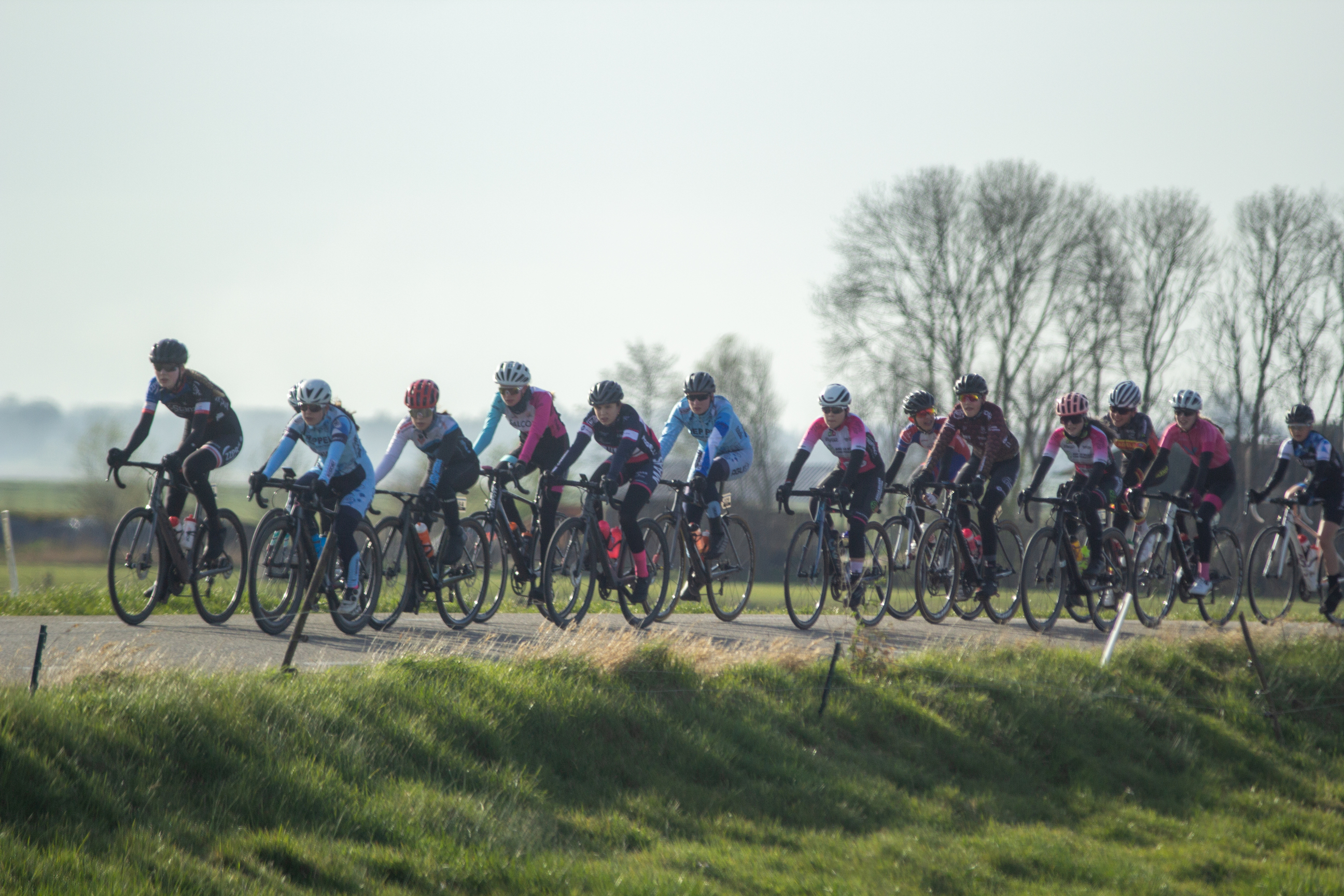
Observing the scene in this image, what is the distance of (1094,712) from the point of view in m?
10.7

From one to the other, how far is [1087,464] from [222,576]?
8.78m

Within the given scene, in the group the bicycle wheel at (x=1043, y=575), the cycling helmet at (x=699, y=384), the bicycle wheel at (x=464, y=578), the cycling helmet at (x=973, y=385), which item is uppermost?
the cycling helmet at (x=973, y=385)

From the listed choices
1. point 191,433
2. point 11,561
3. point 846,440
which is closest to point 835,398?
point 846,440

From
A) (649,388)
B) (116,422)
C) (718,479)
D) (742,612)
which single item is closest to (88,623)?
(718,479)

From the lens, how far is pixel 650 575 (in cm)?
1166

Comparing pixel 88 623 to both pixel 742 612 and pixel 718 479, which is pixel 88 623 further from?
pixel 742 612

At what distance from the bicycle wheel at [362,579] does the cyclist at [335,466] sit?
1.5 inches

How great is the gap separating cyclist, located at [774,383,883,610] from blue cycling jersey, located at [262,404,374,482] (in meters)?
4.20

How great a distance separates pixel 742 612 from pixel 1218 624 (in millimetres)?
5631

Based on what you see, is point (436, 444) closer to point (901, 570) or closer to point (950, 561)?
point (901, 570)

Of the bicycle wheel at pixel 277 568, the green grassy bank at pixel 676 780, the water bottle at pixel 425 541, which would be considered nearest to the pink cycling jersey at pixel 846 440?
the green grassy bank at pixel 676 780

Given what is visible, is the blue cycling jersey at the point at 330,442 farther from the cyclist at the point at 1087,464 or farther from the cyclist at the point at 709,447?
the cyclist at the point at 1087,464

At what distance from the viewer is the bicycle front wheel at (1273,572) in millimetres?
15125

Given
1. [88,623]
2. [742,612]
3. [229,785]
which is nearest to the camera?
[229,785]
